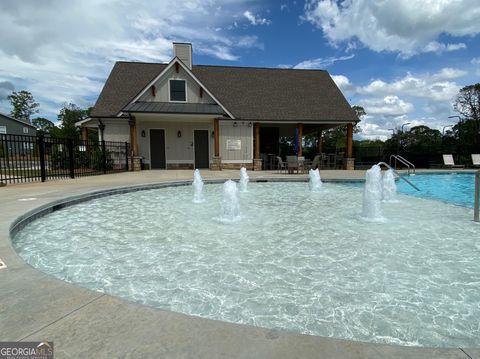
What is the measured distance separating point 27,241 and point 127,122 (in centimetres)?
1472

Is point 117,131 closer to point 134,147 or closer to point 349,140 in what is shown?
point 134,147

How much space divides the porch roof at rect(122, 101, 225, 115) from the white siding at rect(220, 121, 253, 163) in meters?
1.63

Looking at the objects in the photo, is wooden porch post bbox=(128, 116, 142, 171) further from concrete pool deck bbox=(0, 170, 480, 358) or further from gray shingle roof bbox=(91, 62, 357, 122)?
concrete pool deck bbox=(0, 170, 480, 358)

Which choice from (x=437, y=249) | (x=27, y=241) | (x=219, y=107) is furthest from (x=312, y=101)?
(x=27, y=241)

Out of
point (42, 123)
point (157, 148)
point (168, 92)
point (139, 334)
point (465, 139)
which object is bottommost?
point (139, 334)

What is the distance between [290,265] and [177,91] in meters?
16.4

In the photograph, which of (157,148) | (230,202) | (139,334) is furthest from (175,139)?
(139,334)

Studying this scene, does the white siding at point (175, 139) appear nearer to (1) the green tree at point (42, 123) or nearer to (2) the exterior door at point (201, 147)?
(2) the exterior door at point (201, 147)

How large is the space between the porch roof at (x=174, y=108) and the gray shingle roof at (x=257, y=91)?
1928mm

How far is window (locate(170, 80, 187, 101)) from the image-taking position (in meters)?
18.4

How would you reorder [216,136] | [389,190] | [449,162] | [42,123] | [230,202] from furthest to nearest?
[42,123], [449,162], [216,136], [389,190], [230,202]

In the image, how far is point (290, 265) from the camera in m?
4.00

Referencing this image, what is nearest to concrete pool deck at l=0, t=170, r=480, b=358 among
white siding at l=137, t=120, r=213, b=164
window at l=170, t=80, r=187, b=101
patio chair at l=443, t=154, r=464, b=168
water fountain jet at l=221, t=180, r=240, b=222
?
water fountain jet at l=221, t=180, r=240, b=222

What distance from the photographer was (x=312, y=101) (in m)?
21.6
